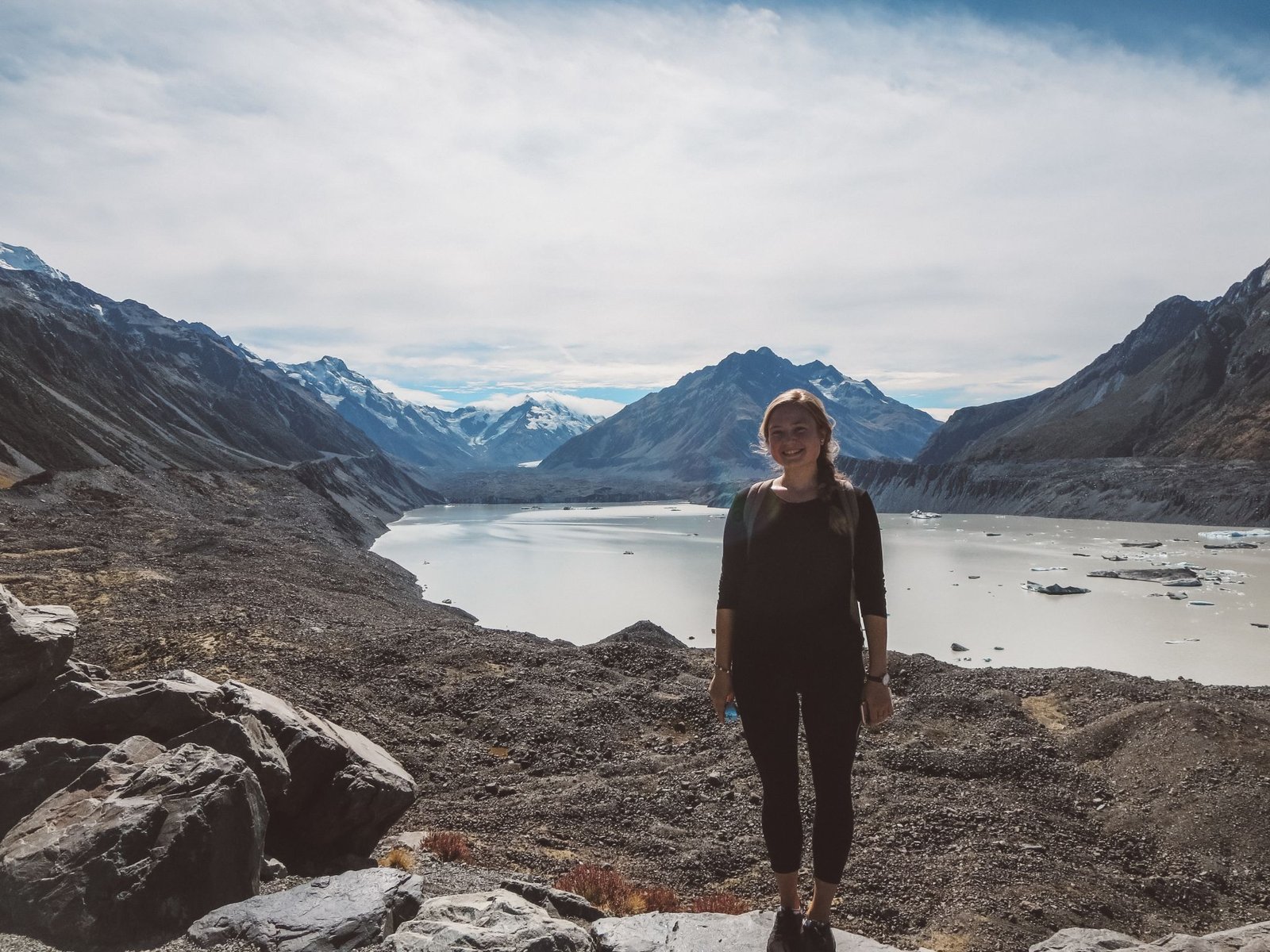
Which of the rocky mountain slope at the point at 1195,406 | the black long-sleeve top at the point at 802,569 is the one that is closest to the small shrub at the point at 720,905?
the black long-sleeve top at the point at 802,569

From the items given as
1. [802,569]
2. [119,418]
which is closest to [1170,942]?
[802,569]

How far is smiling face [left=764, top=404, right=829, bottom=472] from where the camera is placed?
16.0 ft

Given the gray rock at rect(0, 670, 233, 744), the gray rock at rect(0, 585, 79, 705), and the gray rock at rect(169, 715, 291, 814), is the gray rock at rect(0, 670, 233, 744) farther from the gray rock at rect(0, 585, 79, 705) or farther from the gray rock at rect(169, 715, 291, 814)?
the gray rock at rect(169, 715, 291, 814)

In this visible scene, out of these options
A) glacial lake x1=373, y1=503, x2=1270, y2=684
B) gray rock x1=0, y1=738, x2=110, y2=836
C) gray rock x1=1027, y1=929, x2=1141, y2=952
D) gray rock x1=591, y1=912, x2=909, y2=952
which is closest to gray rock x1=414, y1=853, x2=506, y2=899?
gray rock x1=591, y1=912, x2=909, y2=952

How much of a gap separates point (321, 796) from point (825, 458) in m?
6.53

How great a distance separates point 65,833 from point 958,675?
798 inches

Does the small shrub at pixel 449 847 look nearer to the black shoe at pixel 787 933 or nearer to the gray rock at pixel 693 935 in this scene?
the gray rock at pixel 693 935

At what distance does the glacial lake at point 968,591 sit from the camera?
3628cm

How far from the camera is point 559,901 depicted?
7094 millimetres

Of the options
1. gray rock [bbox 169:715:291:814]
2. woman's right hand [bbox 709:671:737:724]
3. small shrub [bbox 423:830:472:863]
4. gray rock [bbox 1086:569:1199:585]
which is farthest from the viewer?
gray rock [bbox 1086:569:1199:585]

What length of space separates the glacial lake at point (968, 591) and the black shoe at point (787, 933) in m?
31.9

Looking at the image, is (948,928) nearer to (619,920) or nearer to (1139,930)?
(1139,930)

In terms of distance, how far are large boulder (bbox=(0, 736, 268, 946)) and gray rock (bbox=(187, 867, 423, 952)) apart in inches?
12.4

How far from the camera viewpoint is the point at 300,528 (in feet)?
204
